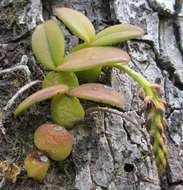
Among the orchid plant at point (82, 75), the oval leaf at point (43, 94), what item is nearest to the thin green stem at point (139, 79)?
the orchid plant at point (82, 75)

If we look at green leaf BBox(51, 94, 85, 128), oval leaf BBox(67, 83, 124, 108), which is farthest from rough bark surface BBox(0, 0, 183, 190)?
oval leaf BBox(67, 83, 124, 108)

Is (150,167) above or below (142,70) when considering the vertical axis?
below

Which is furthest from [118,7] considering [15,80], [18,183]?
[18,183]

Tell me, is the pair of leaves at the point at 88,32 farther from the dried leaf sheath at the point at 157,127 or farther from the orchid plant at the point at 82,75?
the dried leaf sheath at the point at 157,127

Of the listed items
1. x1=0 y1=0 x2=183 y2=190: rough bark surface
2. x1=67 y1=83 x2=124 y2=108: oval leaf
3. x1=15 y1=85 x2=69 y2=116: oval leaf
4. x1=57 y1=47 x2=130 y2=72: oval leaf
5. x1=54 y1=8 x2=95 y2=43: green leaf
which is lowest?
x1=0 y1=0 x2=183 y2=190: rough bark surface

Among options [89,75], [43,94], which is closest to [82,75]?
[89,75]

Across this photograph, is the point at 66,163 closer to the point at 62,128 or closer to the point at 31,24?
the point at 62,128

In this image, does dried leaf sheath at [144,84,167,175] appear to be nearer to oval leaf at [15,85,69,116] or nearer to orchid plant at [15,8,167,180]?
orchid plant at [15,8,167,180]
